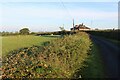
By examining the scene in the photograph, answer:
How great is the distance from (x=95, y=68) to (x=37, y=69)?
689 cm

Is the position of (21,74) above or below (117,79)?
above

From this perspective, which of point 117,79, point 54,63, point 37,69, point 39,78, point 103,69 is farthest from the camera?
point 103,69

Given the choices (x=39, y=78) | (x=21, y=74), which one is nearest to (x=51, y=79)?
(x=39, y=78)

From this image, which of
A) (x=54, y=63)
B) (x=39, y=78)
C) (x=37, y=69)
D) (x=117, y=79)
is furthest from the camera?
(x=117, y=79)

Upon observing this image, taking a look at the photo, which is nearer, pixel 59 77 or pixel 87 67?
pixel 59 77

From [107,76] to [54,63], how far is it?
371cm

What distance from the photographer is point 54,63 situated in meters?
10.9

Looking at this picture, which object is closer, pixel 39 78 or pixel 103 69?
pixel 39 78

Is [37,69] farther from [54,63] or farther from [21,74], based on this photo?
[54,63]

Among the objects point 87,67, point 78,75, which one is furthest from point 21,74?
point 87,67

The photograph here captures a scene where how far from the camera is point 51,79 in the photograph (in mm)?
9227

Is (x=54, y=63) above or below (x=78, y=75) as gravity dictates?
above

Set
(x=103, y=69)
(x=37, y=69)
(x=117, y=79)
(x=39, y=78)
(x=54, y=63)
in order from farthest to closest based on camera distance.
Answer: (x=103, y=69) < (x=117, y=79) < (x=54, y=63) < (x=37, y=69) < (x=39, y=78)

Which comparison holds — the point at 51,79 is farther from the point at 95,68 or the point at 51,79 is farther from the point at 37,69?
the point at 95,68
